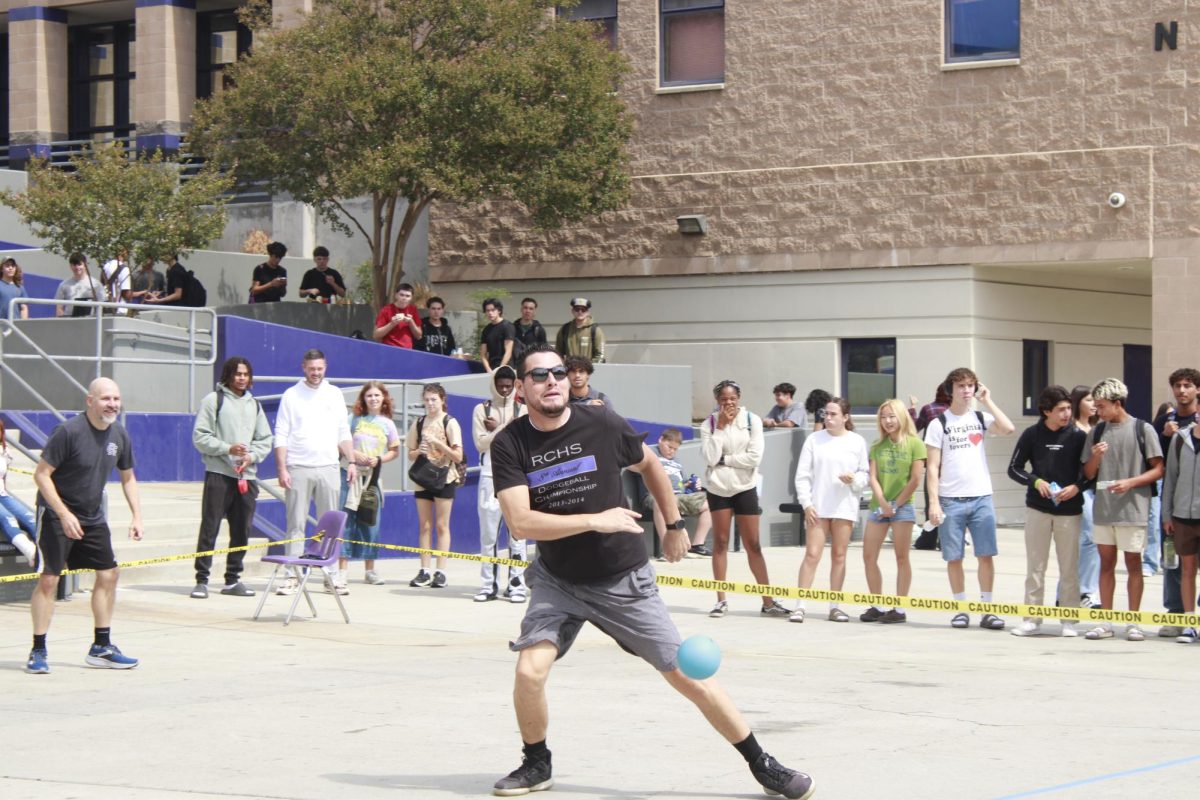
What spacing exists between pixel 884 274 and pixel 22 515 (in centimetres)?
1526

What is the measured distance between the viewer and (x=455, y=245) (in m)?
28.8

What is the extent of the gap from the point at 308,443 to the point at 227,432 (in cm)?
66

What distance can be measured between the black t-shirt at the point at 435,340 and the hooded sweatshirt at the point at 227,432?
9523 millimetres

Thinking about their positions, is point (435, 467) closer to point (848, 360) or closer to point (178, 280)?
point (178, 280)

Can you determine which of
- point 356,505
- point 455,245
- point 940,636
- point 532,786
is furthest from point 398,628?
point 455,245

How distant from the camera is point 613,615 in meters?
7.36

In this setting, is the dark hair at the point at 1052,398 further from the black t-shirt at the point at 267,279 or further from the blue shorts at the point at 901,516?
the black t-shirt at the point at 267,279

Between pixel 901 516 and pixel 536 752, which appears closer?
pixel 536 752

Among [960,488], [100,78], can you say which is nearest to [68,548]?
[960,488]

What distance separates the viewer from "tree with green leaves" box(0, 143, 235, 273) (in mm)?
23297

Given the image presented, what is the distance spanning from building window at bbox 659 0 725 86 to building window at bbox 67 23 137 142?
41.7ft

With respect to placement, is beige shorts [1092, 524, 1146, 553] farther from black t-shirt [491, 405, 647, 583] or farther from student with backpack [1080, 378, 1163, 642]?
black t-shirt [491, 405, 647, 583]

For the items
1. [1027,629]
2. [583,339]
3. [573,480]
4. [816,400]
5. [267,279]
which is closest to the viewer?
[573,480]

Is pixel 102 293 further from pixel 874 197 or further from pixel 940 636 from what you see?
pixel 940 636
